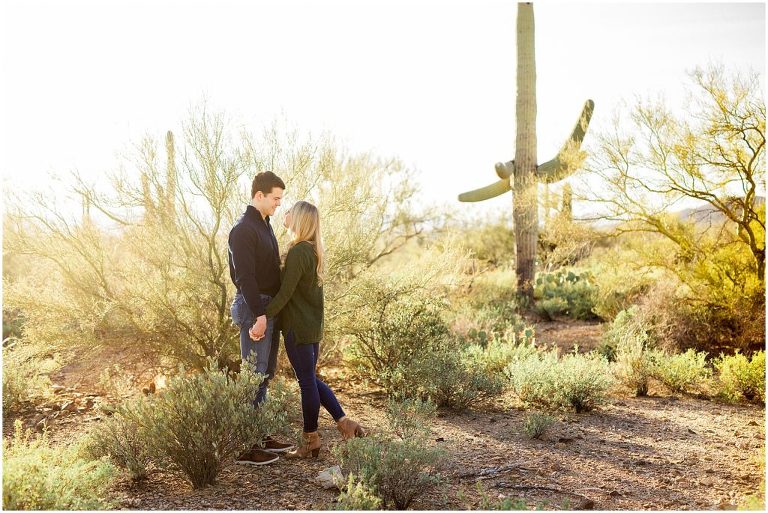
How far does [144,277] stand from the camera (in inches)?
249

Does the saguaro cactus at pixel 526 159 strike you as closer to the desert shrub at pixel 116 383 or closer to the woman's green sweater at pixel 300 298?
the desert shrub at pixel 116 383

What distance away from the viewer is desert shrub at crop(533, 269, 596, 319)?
12.4 meters

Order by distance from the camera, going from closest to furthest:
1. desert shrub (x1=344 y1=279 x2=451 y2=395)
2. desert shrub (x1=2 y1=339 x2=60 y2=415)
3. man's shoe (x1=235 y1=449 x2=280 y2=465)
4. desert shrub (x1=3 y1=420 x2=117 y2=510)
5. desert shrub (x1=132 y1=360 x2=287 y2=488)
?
desert shrub (x1=3 y1=420 x2=117 y2=510), desert shrub (x1=132 y1=360 x2=287 y2=488), man's shoe (x1=235 y1=449 x2=280 y2=465), desert shrub (x1=2 y1=339 x2=60 y2=415), desert shrub (x1=344 y1=279 x2=451 y2=395)

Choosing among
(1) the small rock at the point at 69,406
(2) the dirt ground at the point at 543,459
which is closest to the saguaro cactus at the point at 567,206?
(2) the dirt ground at the point at 543,459

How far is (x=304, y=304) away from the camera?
4598 mm

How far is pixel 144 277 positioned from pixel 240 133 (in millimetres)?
1738

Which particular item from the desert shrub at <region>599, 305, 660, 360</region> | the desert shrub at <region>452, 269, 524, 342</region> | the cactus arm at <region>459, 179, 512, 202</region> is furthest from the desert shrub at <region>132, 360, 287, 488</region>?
the cactus arm at <region>459, 179, 512, 202</region>

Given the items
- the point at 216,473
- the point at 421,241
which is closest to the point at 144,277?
the point at 216,473

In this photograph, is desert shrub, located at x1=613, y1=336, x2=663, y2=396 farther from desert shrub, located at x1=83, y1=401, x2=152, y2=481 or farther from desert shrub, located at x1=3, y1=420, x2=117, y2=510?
desert shrub, located at x1=3, y1=420, x2=117, y2=510

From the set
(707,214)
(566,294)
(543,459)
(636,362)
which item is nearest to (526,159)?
(566,294)

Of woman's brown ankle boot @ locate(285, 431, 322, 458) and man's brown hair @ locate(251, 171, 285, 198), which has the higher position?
man's brown hair @ locate(251, 171, 285, 198)

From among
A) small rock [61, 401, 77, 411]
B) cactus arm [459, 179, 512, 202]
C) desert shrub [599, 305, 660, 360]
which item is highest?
cactus arm [459, 179, 512, 202]

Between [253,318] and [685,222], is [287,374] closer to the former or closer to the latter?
[253,318]

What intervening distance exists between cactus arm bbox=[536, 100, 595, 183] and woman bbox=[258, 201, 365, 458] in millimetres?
6895
